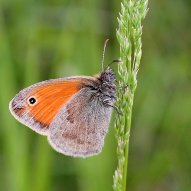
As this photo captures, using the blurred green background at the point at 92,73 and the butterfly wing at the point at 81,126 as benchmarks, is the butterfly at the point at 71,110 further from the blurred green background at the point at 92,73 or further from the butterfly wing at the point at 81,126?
the blurred green background at the point at 92,73

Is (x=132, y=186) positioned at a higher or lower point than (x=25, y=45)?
lower

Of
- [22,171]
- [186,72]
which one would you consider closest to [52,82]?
[22,171]

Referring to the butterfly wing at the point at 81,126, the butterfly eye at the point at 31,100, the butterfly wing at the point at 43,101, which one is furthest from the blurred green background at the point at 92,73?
the butterfly eye at the point at 31,100

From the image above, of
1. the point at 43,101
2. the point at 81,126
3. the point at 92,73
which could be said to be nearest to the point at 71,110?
the point at 81,126

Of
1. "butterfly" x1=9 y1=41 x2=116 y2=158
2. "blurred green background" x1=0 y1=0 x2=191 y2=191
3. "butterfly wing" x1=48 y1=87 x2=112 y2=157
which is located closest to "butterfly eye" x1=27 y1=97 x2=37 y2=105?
"butterfly" x1=9 y1=41 x2=116 y2=158

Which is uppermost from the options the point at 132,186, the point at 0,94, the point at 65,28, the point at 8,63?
the point at 65,28

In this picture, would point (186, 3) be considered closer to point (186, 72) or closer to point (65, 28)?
point (186, 72)

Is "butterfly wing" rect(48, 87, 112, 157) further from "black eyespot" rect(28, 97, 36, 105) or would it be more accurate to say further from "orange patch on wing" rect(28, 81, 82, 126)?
"black eyespot" rect(28, 97, 36, 105)
